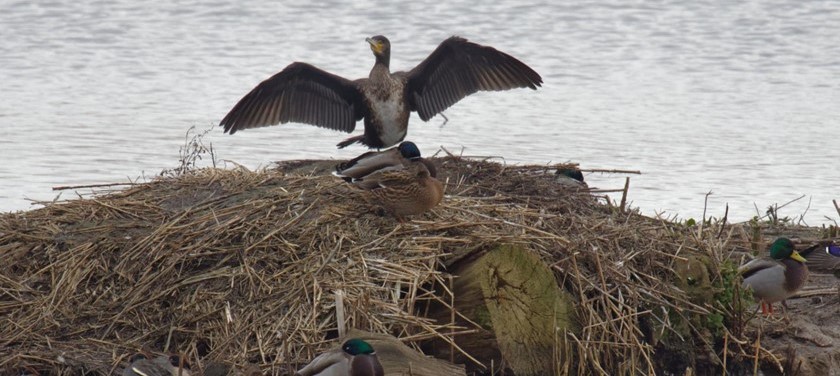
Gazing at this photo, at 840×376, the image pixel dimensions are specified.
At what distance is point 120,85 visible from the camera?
14.5 meters

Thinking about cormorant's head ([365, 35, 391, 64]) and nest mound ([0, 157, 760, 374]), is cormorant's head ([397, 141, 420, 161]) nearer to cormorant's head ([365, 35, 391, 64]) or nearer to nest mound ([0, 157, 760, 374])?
nest mound ([0, 157, 760, 374])

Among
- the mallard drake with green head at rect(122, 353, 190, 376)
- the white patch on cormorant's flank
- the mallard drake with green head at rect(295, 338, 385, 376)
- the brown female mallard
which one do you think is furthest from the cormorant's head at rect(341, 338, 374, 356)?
the white patch on cormorant's flank

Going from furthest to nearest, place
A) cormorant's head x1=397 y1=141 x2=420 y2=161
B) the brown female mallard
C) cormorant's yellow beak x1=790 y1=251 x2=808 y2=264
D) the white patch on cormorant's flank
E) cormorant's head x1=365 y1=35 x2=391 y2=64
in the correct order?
cormorant's head x1=365 y1=35 x2=391 y2=64 < the white patch on cormorant's flank < cormorant's yellow beak x1=790 y1=251 x2=808 y2=264 < cormorant's head x1=397 y1=141 x2=420 y2=161 < the brown female mallard

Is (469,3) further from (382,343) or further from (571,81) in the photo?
(382,343)

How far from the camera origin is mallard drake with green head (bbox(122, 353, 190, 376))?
5.24m

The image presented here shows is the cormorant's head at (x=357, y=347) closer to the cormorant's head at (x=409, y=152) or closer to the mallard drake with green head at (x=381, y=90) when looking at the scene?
the cormorant's head at (x=409, y=152)

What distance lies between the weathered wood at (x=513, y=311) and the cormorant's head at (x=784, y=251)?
1.96 meters

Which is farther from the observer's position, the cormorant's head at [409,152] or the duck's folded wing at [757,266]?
the duck's folded wing at [757,266]

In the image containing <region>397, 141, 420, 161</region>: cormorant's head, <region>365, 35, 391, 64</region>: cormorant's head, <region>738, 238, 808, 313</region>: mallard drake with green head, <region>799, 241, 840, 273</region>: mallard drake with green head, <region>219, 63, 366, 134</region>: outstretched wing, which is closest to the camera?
<region>397, 141, 420, 161</region>: cormorant's head

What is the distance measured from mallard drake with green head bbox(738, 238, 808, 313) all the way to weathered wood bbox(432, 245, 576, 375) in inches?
62.9

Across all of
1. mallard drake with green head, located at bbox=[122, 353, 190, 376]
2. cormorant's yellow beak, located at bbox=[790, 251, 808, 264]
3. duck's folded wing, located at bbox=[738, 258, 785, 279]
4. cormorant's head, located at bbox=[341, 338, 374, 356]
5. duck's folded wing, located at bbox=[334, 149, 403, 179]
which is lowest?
mallard drake with green head, located at bbox=[122, 353, 190, 376]

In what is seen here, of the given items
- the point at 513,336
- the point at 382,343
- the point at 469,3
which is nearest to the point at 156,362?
the point at 382,343

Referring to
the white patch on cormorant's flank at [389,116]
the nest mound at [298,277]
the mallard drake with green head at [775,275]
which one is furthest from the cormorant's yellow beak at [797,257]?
the white patch on cormorant's flank at [389,116]

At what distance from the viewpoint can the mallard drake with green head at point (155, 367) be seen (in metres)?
5.24
